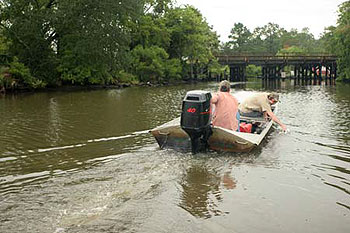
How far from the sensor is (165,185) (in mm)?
6172

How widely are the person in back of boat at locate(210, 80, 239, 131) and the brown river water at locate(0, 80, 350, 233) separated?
87 centimetres

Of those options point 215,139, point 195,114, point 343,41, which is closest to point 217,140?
point 215,139

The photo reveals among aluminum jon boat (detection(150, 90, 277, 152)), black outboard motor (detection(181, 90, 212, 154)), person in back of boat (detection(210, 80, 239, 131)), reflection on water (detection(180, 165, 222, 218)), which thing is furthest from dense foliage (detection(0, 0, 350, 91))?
reflection on water (detection(180, 165, 222, 218))

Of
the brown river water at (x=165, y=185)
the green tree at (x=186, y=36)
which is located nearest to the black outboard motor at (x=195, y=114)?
the brown river water at (x=165, y=185)

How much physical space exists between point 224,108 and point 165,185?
3.11 meters

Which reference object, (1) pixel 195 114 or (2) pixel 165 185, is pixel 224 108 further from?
(2) pixel 165 185

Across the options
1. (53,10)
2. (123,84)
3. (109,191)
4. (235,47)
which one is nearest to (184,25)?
(123,84)

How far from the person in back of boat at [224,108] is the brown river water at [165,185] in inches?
34.4

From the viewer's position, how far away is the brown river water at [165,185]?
475 centimetres

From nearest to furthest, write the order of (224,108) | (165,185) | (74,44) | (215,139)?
(165,185), (215,139), (224,108), (74,44)

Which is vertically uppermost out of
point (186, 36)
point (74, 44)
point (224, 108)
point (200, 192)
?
point (186, 36)

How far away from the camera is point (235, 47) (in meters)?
→ 113

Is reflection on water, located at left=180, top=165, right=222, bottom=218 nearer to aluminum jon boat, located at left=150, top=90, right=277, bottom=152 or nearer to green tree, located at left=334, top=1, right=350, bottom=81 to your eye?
aluminum jon boat, located at left=150, top=90, right=277, bottom=152

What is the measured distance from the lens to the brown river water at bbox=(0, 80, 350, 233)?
187 inches
